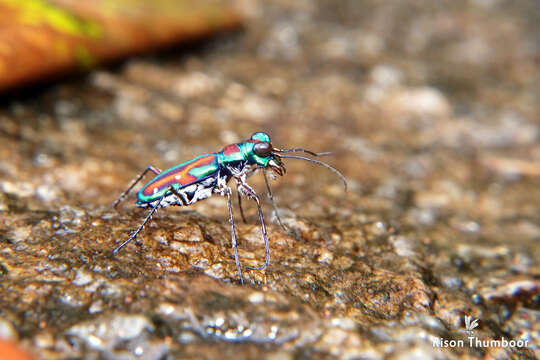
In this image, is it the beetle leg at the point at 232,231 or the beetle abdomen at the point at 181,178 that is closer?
the beetle leg at the point at 232,231

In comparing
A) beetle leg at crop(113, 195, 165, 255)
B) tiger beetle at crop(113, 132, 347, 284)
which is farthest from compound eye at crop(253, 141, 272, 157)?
beetle leg at crop(113, 195, 165, 255)

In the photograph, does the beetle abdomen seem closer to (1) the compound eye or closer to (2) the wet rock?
(1) the compound eye

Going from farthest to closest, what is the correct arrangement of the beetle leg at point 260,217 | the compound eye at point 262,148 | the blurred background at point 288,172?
1. the compound eye at point 262,148
2. the beetle leg at point 260,217
3. the blurred background at point 288,172

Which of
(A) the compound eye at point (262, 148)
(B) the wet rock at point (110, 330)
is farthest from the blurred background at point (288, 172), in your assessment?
(A) the compound eye at point (262, 148)

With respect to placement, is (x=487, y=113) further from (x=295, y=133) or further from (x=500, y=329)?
(x=500, y=329)

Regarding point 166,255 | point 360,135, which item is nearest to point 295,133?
point 360,135

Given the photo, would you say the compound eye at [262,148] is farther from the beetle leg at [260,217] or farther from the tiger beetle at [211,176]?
the beetle leg at [260,217]

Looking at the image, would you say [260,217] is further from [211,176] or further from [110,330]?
[110,330]

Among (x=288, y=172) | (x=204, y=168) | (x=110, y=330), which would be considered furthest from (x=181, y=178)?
(x=288, y=172)
